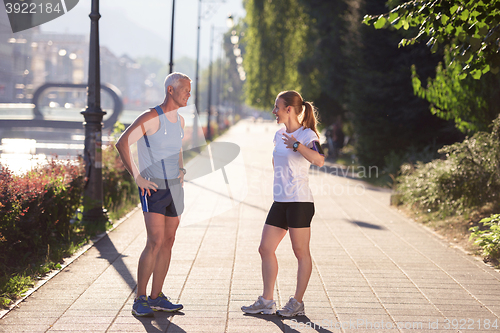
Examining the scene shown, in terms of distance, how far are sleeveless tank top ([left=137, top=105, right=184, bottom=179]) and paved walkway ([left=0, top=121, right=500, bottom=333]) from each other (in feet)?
3.96

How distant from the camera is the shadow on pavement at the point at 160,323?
4228 millimetres

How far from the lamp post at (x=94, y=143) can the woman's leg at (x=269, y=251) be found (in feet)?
15.2

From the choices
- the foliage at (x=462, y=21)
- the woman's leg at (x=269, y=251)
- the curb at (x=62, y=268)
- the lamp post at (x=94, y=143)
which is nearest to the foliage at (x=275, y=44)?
the lamp post at (x=94, y=143)

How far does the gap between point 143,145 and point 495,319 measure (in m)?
3.27

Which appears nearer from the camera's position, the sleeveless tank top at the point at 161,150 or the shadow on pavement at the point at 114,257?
the sleeveless tank top at the point at 161,150

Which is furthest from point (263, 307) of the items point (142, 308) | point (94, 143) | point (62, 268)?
point (94, 143)

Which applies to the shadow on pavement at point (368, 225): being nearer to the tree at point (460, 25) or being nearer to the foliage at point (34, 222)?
the tree at point (460, 25)

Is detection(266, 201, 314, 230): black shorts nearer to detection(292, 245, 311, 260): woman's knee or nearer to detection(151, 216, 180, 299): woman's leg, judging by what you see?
detection(292, 245, 311, 260): woman's knee

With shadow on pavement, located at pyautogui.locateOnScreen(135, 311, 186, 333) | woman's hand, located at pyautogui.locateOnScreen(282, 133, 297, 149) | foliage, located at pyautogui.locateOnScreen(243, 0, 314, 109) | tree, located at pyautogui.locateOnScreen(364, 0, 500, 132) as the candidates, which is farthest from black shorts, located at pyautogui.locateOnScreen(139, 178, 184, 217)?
foliage, located at pyautogui.locateOnScreen(243, 0, 314, 109)

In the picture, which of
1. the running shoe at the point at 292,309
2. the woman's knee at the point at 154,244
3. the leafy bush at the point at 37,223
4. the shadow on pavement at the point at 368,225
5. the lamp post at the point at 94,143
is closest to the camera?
the woman's knee at the point at 154,244

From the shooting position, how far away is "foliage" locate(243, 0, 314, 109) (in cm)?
2667

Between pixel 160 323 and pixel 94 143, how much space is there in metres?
4.94

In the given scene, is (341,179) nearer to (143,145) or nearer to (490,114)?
(490,114)

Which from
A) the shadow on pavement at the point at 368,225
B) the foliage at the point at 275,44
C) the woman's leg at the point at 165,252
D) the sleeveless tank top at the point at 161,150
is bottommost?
the shadow on pavement at the point at 368,225
